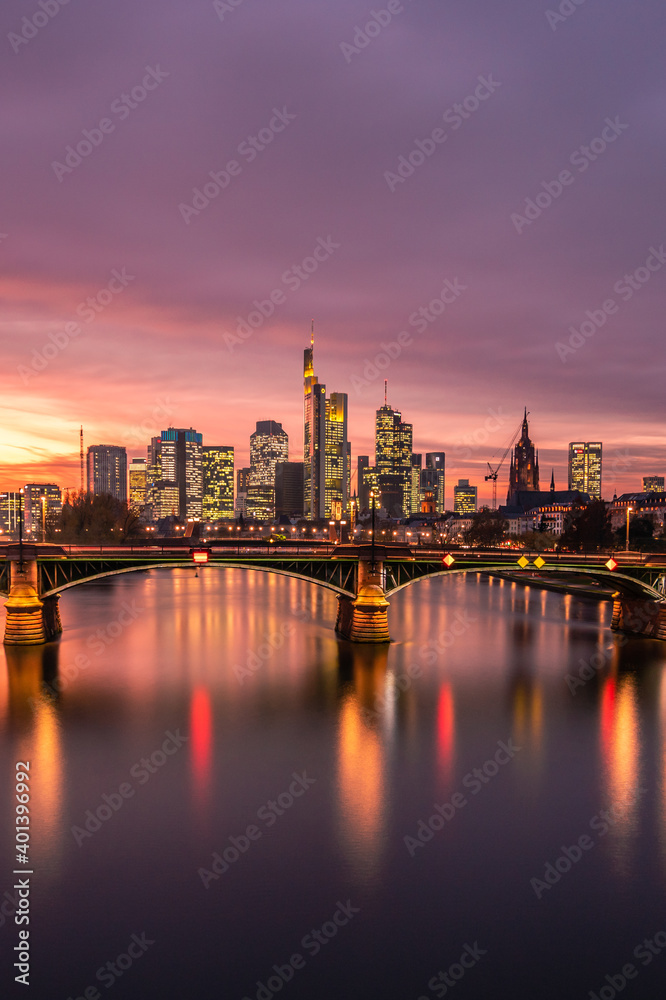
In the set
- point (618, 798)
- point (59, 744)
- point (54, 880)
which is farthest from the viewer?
point (59, 744)

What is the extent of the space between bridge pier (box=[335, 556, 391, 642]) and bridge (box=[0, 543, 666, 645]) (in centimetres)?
9

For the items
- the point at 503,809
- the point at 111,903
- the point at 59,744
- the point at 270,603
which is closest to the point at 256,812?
the point at 111,903

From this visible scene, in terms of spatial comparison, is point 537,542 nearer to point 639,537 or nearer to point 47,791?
point 639,537

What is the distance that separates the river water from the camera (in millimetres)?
20281

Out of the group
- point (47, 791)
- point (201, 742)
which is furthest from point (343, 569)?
point (47, 791)

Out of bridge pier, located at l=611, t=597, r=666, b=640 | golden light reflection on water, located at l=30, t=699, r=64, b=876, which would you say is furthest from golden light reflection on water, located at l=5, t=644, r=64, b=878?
bridge pier, located at l=611, t=597, r=666, b=640

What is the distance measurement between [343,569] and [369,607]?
13.6 feet

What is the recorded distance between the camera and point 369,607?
6197cm

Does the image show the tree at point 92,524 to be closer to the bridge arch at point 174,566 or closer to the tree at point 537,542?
the bridge arch at point 174,566

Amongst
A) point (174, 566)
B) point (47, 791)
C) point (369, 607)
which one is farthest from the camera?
point (369, 607)

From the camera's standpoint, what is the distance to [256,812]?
29234 mm

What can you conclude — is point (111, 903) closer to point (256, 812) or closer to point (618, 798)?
point (256, 812)

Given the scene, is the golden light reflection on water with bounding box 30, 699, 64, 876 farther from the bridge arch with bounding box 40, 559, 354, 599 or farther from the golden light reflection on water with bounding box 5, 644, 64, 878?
the bridge arch with bounding box 40, 559, 354, 599

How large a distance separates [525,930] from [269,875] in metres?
8.57
